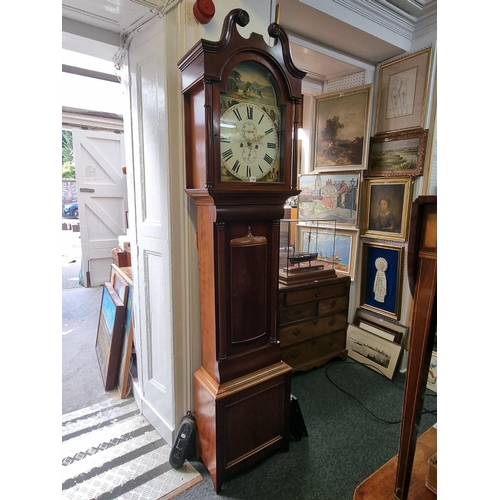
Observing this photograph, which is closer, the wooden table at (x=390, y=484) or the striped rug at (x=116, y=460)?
the wooden table at (x=390, y=484)

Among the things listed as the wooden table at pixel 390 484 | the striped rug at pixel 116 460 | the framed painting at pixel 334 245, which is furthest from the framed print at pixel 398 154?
the striped rug at pixel 116 460

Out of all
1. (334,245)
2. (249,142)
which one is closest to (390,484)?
(249,142)

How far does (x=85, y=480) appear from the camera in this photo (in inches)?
59.7

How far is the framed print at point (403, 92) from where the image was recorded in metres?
2.16

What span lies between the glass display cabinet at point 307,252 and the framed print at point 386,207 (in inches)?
12.5

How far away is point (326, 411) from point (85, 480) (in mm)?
1420

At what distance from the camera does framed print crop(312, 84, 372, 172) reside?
243cm

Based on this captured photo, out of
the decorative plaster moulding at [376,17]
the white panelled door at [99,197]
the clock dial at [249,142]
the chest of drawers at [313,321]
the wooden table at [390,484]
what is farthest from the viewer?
the white panelled door at [99,197]

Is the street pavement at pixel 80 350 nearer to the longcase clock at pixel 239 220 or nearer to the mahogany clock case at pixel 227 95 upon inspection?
the longcase clock at pixel 239 220

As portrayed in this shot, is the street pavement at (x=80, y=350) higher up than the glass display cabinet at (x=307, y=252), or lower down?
lower down

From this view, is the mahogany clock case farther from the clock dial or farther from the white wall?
the white wall

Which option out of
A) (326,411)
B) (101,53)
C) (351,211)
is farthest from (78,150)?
(326,411)

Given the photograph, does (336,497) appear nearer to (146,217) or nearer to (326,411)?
(326,411)

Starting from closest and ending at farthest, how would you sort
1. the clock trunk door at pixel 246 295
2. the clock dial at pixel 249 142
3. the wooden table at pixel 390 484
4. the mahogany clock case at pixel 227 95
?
the wooden table at pixel 390 484, the mahogany clock case at pixel 227 95, the clock dial at pixel 249 142, the clock trunk door at pixel 246 295
